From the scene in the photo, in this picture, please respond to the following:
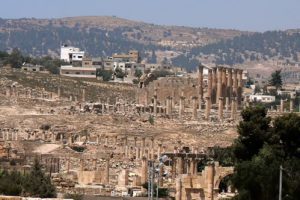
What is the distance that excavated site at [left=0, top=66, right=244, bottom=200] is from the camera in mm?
47969

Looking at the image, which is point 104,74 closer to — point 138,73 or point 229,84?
point 138,73

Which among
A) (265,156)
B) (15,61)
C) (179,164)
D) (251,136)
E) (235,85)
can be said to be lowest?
(15,61)

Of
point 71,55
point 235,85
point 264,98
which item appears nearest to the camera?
point 235,85

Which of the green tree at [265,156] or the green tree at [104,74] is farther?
the green tree at [104,74]

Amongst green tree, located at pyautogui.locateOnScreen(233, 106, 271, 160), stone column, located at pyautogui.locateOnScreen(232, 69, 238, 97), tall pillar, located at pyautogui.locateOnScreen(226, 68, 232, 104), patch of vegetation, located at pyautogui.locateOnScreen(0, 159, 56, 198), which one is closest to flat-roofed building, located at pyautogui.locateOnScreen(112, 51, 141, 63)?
tall pillar, located at pyautogui.locateOnScreen(226, 68, 232, 104)

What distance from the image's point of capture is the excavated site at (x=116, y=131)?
47969 mm

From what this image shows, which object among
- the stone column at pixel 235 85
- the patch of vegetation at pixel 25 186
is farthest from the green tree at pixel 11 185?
the stone column at pixel 235 85

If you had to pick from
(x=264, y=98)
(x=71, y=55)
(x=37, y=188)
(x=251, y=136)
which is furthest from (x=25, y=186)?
(x=71, y=55)

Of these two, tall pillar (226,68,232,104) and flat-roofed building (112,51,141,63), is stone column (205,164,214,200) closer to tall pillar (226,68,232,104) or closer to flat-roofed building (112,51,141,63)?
tall pillar (226,68,232,104)

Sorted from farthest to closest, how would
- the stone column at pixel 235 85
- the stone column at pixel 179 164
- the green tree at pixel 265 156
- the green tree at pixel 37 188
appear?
1. the stone column at pixel 235 85
2. the stone column at pixel 179 164
3. the green tree at pixel 37 188
4. the green tree at pixel 265 156

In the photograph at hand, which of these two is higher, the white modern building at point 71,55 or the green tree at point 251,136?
the green tree at point 251,136

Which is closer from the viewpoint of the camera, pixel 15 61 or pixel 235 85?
pixel 235 85

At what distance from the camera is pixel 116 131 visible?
76312 millimetres

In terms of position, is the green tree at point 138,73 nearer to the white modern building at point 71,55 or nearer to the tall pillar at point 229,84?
the white modern building at point 71,55
